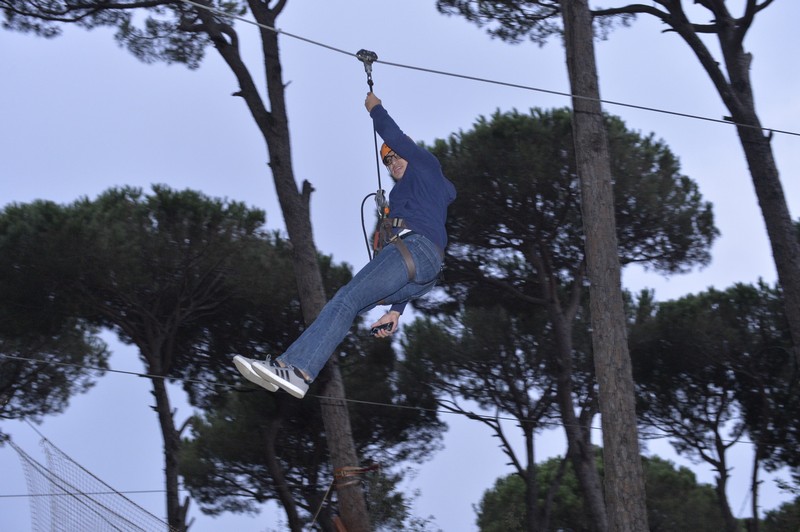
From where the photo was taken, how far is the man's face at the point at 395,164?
4.95m

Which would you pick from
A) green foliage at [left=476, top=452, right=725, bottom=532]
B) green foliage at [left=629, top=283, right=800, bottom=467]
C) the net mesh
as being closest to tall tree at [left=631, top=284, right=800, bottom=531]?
green foliage at [left=629, top=283, right=800, bottom=467]

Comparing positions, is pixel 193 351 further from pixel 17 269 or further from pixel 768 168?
pixel 768 168

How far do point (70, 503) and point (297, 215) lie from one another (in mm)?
4779

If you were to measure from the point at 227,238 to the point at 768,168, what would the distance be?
756cm

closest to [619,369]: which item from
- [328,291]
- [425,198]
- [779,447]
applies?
[425,198]

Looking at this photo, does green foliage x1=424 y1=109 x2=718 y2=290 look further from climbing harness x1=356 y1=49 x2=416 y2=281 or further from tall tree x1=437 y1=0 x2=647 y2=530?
climbing harness x1=356 y1=49 x2=416 y2=281

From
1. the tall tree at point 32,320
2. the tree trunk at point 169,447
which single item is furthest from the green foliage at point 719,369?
the tall tree at point 32,320

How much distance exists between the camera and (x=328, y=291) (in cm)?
1496

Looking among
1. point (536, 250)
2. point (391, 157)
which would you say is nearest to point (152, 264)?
point (536, 250)

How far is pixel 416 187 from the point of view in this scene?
488 centimetres

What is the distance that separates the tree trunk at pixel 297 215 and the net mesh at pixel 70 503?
333 centimetres

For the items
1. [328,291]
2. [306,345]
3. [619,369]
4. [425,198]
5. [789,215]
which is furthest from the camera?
[328,291]

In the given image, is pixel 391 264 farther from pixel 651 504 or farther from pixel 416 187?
pixel 651 504

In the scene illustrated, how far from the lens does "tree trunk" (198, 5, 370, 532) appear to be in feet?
32.5
